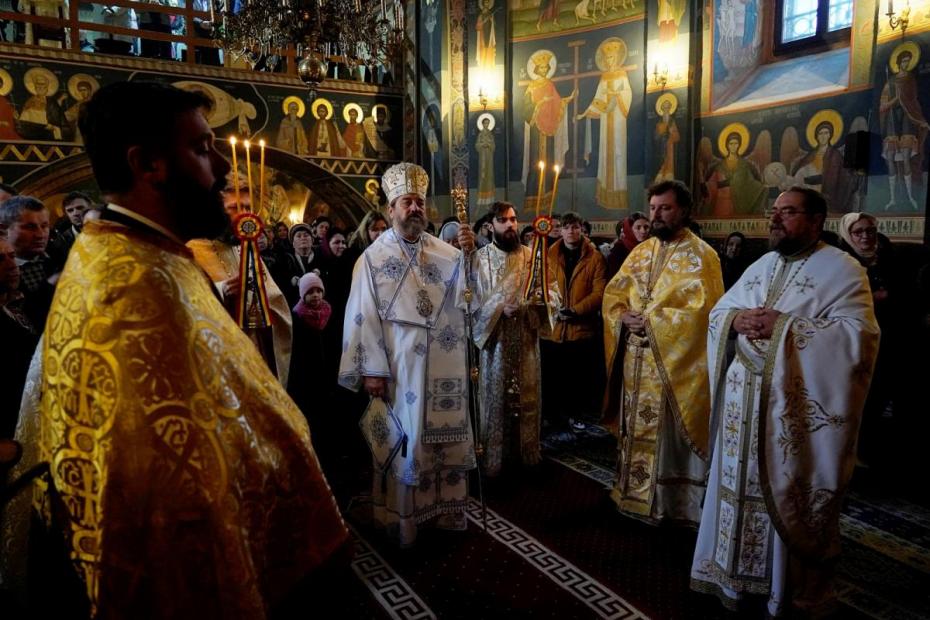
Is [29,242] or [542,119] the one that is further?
[542,119]

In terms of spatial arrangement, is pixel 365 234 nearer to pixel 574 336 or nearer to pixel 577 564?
pixel 574 336

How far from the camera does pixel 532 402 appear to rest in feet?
16.1

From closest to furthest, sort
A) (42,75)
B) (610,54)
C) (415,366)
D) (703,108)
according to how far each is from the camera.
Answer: (415,366) < (42,75) < (703,108) < (610,54)

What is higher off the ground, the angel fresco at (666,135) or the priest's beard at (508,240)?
the angel fresco at (666,135)

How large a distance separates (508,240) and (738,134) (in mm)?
6601

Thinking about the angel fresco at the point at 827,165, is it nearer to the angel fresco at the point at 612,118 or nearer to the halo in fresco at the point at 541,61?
the angel fresco at the point at 612,118

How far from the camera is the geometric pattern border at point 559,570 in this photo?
9.62ft

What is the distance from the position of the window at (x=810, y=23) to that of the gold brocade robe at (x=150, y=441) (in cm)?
1026

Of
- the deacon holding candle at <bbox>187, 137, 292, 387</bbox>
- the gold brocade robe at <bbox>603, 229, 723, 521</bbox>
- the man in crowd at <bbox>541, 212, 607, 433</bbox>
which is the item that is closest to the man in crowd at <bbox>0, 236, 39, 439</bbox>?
the deacon holding candle at <bbox>187, 137, 292, 387</bbox>

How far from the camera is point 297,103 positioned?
1134cm

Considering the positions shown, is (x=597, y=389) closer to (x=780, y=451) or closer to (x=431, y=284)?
(x=431, y=284)

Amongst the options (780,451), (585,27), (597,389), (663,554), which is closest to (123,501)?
(780,451)

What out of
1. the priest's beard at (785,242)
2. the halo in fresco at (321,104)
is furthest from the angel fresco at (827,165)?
the halo in fresco at (321,104)

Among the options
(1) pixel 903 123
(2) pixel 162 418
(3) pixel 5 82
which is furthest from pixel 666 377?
(3) pixel 5 82
